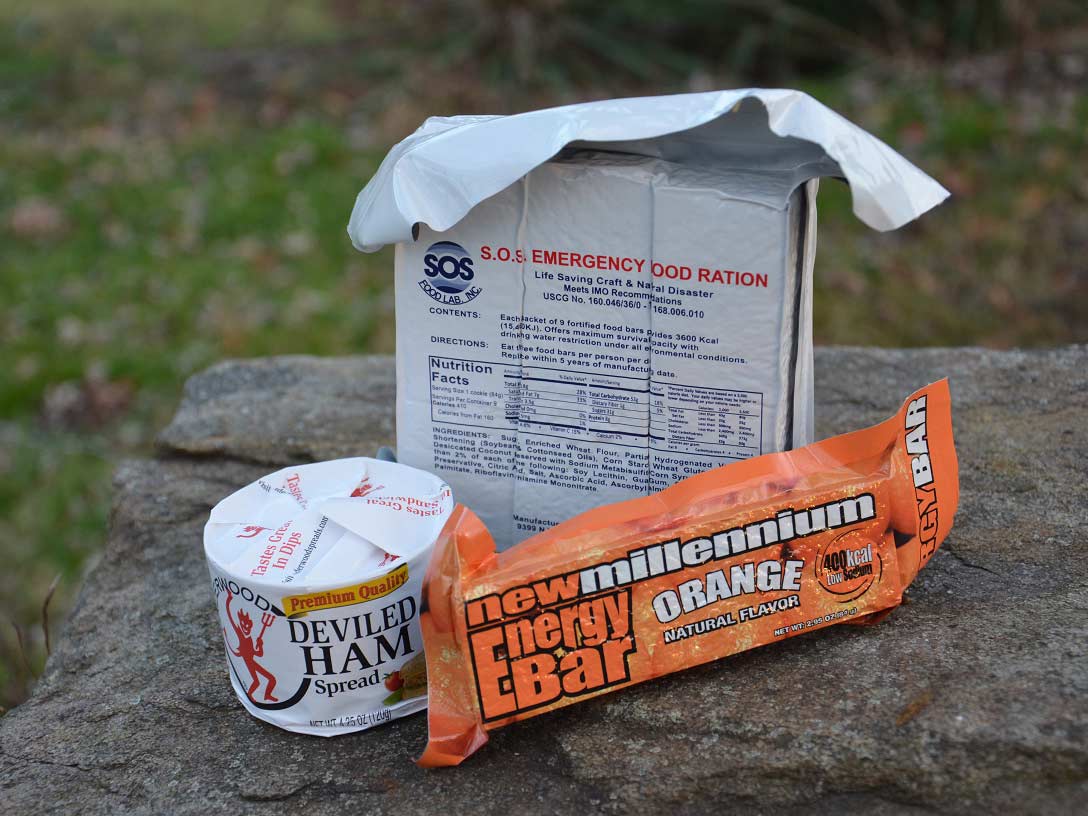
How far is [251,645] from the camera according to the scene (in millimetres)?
1174

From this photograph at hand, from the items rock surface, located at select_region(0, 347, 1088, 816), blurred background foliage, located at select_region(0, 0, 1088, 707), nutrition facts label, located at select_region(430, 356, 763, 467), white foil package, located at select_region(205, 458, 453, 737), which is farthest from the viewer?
blurred background foliage, located at select_region(0, 0, 1088, 707)

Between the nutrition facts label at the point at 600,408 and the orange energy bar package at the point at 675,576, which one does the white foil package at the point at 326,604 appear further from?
the nutrition facts label at the point at 600,408

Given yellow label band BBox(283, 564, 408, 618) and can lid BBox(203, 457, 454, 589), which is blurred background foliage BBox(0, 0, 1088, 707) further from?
yellow label band BBox(283, 564, 408, 618)

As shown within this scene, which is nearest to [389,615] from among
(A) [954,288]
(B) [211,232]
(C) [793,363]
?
(C) [793,363]

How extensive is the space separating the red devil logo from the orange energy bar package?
7.2 inches

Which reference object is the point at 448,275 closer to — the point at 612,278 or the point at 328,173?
the point at 612,278

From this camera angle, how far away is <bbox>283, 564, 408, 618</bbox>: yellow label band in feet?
3.66

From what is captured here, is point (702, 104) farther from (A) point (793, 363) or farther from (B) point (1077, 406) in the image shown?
(B) point (1077, 406)

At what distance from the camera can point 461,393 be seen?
4.49 feet

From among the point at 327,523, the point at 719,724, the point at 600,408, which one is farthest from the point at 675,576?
the point at 327,523


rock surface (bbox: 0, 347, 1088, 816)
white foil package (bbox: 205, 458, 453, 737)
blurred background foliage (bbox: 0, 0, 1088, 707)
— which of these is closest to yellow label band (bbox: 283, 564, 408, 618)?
white foil package (bbox: 205, 458, 453, 737)

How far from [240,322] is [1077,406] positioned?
218cm

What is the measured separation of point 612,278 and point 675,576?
348mm

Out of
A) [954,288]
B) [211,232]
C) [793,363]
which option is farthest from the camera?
[211,232]
